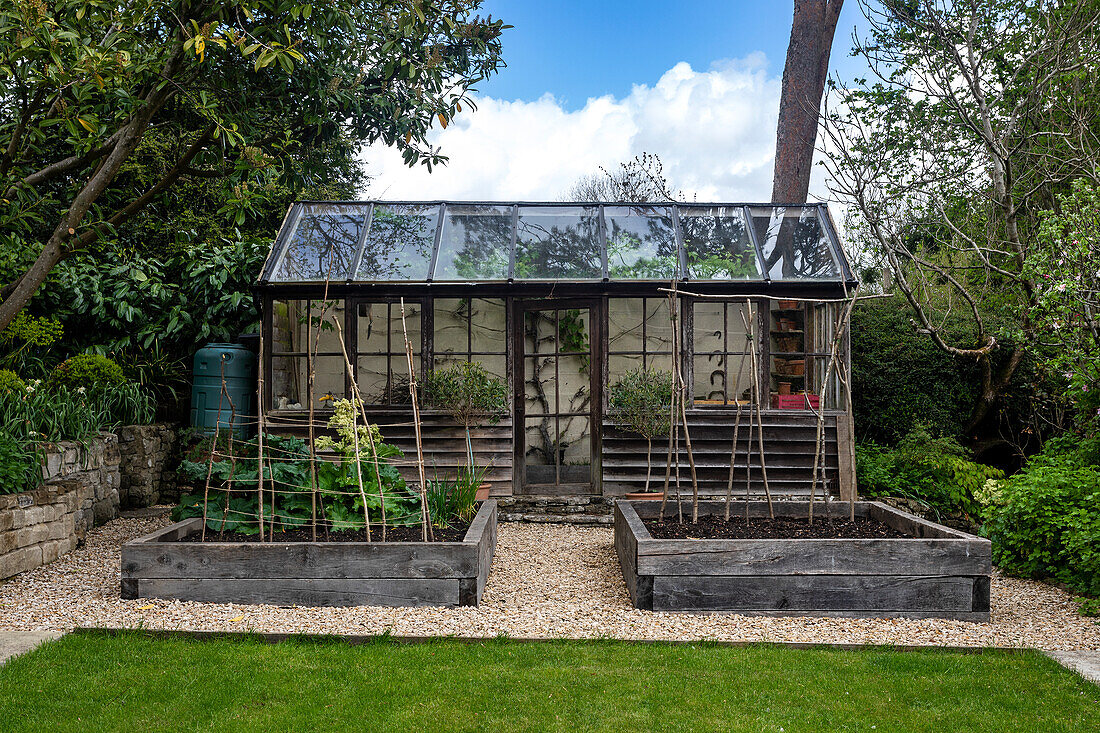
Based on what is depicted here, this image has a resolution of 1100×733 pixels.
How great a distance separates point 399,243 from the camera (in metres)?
7.81

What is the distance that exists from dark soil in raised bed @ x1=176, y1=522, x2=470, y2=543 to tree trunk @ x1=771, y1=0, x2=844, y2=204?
7229mm

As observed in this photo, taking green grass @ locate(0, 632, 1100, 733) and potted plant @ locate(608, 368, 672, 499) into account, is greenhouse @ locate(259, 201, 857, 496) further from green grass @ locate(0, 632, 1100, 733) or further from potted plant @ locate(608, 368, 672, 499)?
green grass @ locate(0, 632, 1100, 733)

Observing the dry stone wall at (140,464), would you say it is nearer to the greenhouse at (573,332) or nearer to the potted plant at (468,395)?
the greenhouse at (573,332)

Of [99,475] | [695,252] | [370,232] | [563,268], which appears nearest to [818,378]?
[695,252]

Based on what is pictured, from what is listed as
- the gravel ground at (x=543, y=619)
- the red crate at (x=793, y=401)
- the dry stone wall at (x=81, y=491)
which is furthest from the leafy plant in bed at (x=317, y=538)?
the red crate at (x=793, y=401)

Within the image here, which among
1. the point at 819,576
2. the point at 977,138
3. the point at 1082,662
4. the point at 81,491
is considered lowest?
the point at 1082,662

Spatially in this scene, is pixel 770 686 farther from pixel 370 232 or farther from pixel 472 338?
pixel 370 232

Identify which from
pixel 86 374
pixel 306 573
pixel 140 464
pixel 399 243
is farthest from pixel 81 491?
pixel 399 243

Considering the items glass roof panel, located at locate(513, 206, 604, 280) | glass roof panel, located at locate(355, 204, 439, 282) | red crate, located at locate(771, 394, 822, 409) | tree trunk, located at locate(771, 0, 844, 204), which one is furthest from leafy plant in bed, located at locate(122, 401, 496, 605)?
tree trunk, located at locate(771, 0, 844, 204)

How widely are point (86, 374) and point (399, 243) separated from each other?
10.5ft

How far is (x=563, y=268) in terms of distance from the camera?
7559 mm

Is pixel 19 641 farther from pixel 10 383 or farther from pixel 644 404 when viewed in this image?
pixel 644 404

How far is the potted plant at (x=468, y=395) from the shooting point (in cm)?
715

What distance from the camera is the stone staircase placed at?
23.3ft
